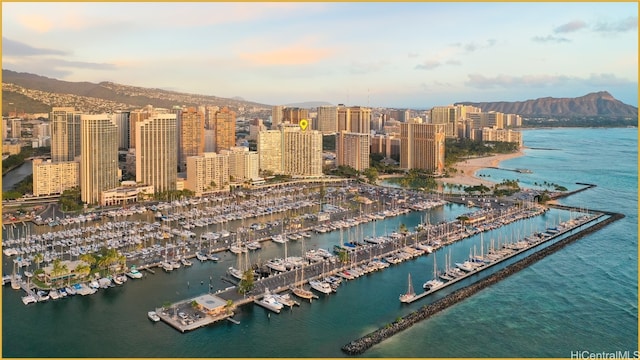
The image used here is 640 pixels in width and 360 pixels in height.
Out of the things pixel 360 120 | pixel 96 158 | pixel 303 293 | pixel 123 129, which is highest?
pixel 360 120

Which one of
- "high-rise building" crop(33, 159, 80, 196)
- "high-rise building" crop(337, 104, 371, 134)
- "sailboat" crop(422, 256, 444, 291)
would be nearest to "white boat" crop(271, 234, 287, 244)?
"sailboat" crop(422, 256, 444, 291)

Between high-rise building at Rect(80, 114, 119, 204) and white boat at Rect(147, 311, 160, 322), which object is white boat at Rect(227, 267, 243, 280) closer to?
white boat at Rect(147, 311, 160, 322)

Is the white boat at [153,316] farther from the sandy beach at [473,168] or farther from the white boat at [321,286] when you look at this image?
the sandy beach at [473,168]

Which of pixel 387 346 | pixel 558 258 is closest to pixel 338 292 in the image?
pixel 387 346

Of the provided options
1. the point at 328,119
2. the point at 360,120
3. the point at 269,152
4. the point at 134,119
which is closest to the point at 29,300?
the point at 269,152

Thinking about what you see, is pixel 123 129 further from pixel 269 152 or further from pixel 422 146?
pixel 422 146

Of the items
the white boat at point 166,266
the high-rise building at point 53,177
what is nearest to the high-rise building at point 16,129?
the high-rise building at point 53,177
